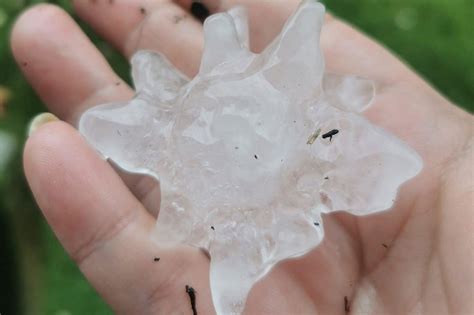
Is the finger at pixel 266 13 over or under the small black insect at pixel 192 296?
over

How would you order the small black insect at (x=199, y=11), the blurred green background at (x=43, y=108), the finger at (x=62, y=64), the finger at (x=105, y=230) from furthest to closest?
1. the blurred green background at (x=43, y=108)
2. the small black insect at (x=199, y=11)
3. the finger at (x=62, y=64)
4. the finger at (x=105, y=230)

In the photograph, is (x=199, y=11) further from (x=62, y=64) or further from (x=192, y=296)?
(x=192, y=296)

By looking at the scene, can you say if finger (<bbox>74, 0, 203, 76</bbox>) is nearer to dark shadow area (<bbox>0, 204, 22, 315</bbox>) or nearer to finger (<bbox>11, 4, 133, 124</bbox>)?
finger (<bbox>11, 4, 133, 124</bbox>)

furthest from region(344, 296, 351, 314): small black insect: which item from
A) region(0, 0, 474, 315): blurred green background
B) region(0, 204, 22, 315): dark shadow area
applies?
region(0, 204, 22, 315): dark shadow area

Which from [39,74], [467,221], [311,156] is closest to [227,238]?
[311,156]

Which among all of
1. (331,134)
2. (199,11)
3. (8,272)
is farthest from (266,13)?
(8,272)

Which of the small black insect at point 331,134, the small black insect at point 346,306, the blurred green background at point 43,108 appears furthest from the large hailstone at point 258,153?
the blurred green background at point 43,108

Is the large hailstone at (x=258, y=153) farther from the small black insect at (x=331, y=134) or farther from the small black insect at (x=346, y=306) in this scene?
the small black insect at (x=346, y=306)
